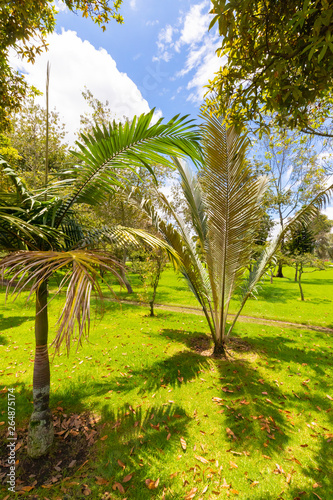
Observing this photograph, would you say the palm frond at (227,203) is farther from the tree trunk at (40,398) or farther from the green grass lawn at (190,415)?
the tree trunk at (40,398)

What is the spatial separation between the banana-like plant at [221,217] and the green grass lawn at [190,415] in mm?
1399

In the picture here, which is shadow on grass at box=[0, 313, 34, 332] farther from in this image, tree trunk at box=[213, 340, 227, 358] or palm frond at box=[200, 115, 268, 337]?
palm frond at box=[200, 115, 268, 337]

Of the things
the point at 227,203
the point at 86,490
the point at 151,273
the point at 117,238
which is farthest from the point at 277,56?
the point at 151,273

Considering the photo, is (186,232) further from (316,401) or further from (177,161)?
(316,401)

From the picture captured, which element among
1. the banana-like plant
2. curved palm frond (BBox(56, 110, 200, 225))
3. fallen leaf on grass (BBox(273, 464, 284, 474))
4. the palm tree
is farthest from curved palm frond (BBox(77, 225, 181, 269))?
fallen leaf on grass (BBox(273, 464, 284, 474))

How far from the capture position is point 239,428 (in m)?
3.24

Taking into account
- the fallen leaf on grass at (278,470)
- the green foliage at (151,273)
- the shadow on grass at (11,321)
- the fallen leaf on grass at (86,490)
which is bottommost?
the shadow on grass at (11,321)

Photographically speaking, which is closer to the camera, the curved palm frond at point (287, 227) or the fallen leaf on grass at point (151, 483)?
the fallen leaf on grass at point (151, 483)

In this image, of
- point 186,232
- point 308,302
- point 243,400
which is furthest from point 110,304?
point 308,302

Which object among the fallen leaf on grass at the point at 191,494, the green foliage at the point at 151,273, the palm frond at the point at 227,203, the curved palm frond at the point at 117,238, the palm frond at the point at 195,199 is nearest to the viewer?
the fallen leaf on grass at the point at 191,494

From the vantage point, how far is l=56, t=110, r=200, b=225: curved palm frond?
96.3 inches

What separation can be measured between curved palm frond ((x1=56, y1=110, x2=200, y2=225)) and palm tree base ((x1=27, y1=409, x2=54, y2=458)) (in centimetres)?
249

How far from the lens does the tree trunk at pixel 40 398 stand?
2.66 metres

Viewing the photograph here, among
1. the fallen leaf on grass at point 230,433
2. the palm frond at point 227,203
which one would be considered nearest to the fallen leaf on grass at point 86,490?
the fallen leaf on grass at point 230,433
